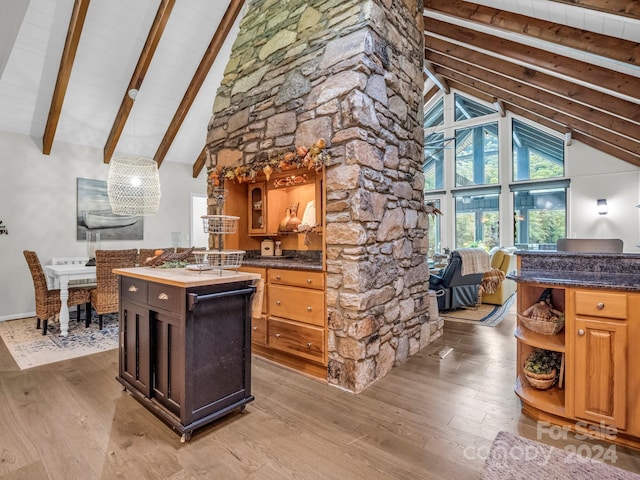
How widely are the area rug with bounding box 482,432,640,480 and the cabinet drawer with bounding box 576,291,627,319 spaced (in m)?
0.80

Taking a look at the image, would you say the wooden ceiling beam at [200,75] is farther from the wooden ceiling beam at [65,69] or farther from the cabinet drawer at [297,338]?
the cabinet drawer at [297,338]

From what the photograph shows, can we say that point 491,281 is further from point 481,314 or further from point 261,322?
point 261,322

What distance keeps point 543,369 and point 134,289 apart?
2.96 meters

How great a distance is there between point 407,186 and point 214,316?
232 centimetres

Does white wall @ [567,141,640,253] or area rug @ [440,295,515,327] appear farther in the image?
white wall @ [567,141,640,253]

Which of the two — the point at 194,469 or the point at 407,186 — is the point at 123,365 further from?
the point at 407,186

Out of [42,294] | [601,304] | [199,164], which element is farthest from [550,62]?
[42,294]

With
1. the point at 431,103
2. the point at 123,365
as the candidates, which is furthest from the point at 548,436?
the point at 431,103

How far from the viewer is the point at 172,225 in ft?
22.9

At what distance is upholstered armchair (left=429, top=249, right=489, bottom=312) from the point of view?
494 cm

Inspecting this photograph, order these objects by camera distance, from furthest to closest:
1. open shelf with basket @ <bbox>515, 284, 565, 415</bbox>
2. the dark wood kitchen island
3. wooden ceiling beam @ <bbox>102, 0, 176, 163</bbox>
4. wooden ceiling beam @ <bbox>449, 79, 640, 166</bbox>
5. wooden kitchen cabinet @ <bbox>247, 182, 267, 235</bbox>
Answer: wooden ceiling beam @ <bbox>449, 79, 640, 166</bbox> < wooden ceiling beam @ <bbox>102, 0, 176, 163</bbox> < wooden kitchen cabinet @ <bbox>247, 182, 267, 235</bbox> < open shelf with basket @ <bbox>515, 284, 565, 415</bbox> < the dark wood kitchen island

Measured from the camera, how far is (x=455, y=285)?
510 centimetres

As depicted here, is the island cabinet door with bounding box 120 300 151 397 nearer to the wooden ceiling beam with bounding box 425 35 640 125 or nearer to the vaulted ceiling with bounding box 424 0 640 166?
the vaulted ceiling with bounding box 424 0 640 166

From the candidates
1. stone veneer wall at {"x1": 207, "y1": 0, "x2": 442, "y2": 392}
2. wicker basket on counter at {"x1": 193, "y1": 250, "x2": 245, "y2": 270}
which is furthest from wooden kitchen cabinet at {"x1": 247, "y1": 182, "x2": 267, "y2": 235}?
wicker basket on counter at {"x1": 193, "y1": 250, "x2": 245, "y2": 270}
